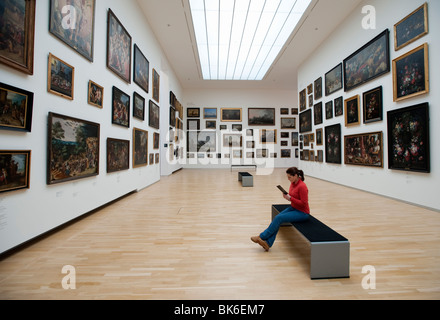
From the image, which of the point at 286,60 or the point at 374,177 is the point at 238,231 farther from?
the point at 286,60

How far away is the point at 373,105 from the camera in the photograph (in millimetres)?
10430

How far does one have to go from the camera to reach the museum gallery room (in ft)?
11.3

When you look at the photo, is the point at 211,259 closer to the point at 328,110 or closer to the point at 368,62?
the point at 368,62

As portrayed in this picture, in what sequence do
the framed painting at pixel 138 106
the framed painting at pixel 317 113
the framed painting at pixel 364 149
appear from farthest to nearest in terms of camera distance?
the framed painting at pixel 317 113 < the framed painting at pixel 138 106 < the framed painting at pixel 364 149

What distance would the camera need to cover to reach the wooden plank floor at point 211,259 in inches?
122

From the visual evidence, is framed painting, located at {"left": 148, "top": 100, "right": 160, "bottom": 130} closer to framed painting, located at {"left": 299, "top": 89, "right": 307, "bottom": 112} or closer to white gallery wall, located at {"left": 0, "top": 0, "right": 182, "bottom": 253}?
white gallery wall, located at {"left": 0, "top": 0, "right": 182, "bottom": 253}

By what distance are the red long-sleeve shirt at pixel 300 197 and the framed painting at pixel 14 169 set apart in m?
5.71

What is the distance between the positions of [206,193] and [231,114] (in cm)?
1764

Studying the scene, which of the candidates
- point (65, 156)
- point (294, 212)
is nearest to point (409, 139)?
point (294, 212)

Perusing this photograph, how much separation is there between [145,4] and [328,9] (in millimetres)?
10414

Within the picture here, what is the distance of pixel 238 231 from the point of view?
5594 mm

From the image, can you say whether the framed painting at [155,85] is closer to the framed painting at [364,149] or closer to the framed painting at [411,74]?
the framed painting at [364,149]

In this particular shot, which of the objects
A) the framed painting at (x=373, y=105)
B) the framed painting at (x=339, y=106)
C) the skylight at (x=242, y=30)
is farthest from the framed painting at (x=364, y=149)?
the skylight at (x=242, y=30)

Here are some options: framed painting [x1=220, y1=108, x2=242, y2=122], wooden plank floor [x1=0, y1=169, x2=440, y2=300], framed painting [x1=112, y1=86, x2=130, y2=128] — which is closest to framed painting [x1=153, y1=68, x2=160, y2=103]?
framed painting [x1=112, y1=86, x2=130, y2=128]
